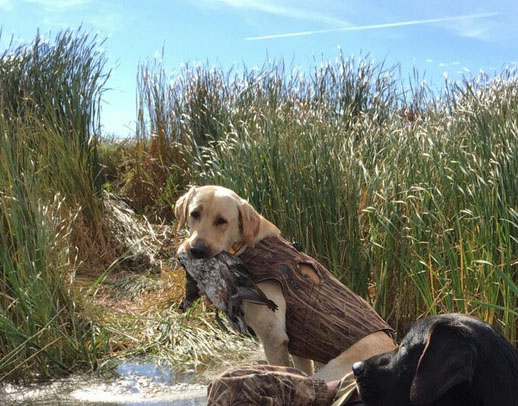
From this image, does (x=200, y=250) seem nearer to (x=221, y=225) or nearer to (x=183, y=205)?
(x=221, y=225)

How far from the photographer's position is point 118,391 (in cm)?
480

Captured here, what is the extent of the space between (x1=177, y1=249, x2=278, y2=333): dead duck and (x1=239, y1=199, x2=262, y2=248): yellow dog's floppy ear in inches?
5.5

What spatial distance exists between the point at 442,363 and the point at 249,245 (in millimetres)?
2106

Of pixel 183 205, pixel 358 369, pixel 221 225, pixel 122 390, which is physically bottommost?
pixel 122 390

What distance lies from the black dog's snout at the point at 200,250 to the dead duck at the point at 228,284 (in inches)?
1.1

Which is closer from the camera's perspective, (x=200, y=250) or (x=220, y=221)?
(x=200, y=250)

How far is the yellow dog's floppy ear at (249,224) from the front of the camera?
392cm

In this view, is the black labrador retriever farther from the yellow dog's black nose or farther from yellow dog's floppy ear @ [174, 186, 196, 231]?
yellow dog's floppy ear @ [174, 186, 196, 231]

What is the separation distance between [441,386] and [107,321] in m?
4.20

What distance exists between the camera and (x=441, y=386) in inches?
73.9

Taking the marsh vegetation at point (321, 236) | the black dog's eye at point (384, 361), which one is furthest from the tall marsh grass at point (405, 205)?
the black dog's eye at point (384, 361)

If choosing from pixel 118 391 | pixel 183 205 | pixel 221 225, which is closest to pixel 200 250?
pixel 221 225

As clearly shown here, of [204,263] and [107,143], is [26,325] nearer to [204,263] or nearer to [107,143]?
[204,263]

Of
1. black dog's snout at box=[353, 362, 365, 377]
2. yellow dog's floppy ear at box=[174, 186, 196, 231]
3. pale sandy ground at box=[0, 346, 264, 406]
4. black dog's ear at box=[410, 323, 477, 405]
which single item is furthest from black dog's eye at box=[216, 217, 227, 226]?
black dog's ear at box=[410, 323, 477, 405]
